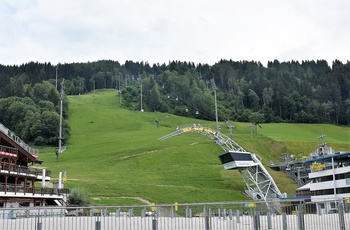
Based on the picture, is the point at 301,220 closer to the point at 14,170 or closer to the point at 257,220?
the point at 257,220

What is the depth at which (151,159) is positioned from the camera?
326 feet

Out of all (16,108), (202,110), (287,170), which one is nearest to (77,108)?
(16,108)

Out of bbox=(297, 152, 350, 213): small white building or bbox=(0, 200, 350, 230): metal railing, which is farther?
bbox=(297, 152, 350, 213): small white building

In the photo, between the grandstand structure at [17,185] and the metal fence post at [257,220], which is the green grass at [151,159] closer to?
the grandstand structure at [17,185]

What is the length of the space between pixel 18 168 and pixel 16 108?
100454 millimetres

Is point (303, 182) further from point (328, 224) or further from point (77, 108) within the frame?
point (77, 108)

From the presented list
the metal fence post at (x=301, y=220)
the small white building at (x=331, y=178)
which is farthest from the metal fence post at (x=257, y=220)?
the small white building at (x=331, y=178)

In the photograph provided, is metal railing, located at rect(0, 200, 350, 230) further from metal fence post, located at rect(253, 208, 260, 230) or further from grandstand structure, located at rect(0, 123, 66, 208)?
grandstand structure, located at rect(0, 123, 66, 208)

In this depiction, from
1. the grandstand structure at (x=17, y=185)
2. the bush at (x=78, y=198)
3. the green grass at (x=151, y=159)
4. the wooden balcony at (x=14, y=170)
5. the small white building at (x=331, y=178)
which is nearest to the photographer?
the grandstand structure at (x=17, y=185)

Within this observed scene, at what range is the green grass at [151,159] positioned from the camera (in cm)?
6950

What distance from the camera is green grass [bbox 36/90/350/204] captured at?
69.5 metres

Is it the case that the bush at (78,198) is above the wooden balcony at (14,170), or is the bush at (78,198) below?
below

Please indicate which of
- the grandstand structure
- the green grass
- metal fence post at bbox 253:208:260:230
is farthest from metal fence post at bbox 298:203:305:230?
the green grass

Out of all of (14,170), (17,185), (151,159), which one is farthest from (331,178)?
(14,170)
